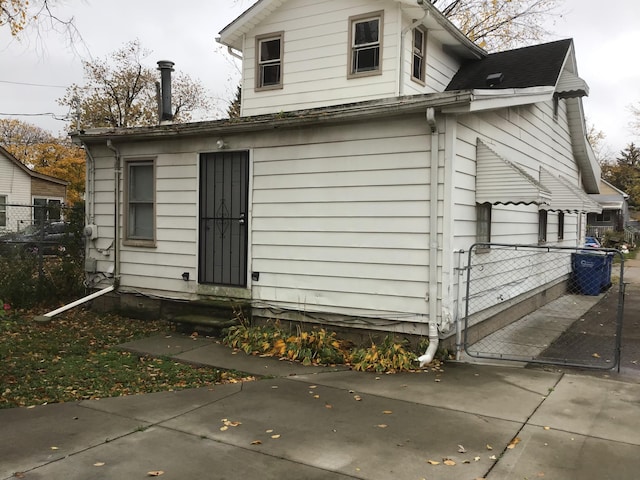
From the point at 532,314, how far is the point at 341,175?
543cm

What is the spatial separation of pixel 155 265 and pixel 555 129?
899 centimetres

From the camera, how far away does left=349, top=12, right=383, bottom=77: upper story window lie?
9.70 m

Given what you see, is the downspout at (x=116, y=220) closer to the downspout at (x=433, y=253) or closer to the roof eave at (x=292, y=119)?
the roof eave at (x=292, y=119)

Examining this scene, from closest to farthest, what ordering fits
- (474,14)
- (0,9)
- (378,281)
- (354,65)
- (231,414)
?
(231,414)
(378,281)
(0,9)
(354,65)
(474,14)

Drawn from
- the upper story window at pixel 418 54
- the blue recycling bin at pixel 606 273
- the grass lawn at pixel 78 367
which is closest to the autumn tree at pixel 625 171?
the blue recycling bin at pixel 606 273

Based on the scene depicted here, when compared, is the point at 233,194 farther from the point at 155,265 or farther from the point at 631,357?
the point at 631,357

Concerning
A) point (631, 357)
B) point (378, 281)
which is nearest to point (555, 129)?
point (631, 357)

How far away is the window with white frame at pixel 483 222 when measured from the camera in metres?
7.51

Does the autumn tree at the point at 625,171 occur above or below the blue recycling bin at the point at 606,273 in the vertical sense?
above

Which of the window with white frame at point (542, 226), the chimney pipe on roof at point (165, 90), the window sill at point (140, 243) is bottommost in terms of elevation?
the window sill at point (140, 243)

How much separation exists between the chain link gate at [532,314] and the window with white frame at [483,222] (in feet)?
0.55

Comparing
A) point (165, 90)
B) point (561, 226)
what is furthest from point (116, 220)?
point (561, 226)

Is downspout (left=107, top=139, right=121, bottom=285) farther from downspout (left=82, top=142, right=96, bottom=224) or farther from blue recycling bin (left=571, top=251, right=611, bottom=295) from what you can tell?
blue recycling bin (left=571, top=251, right=611, bottom=295)

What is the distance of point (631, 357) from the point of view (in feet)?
22.6
